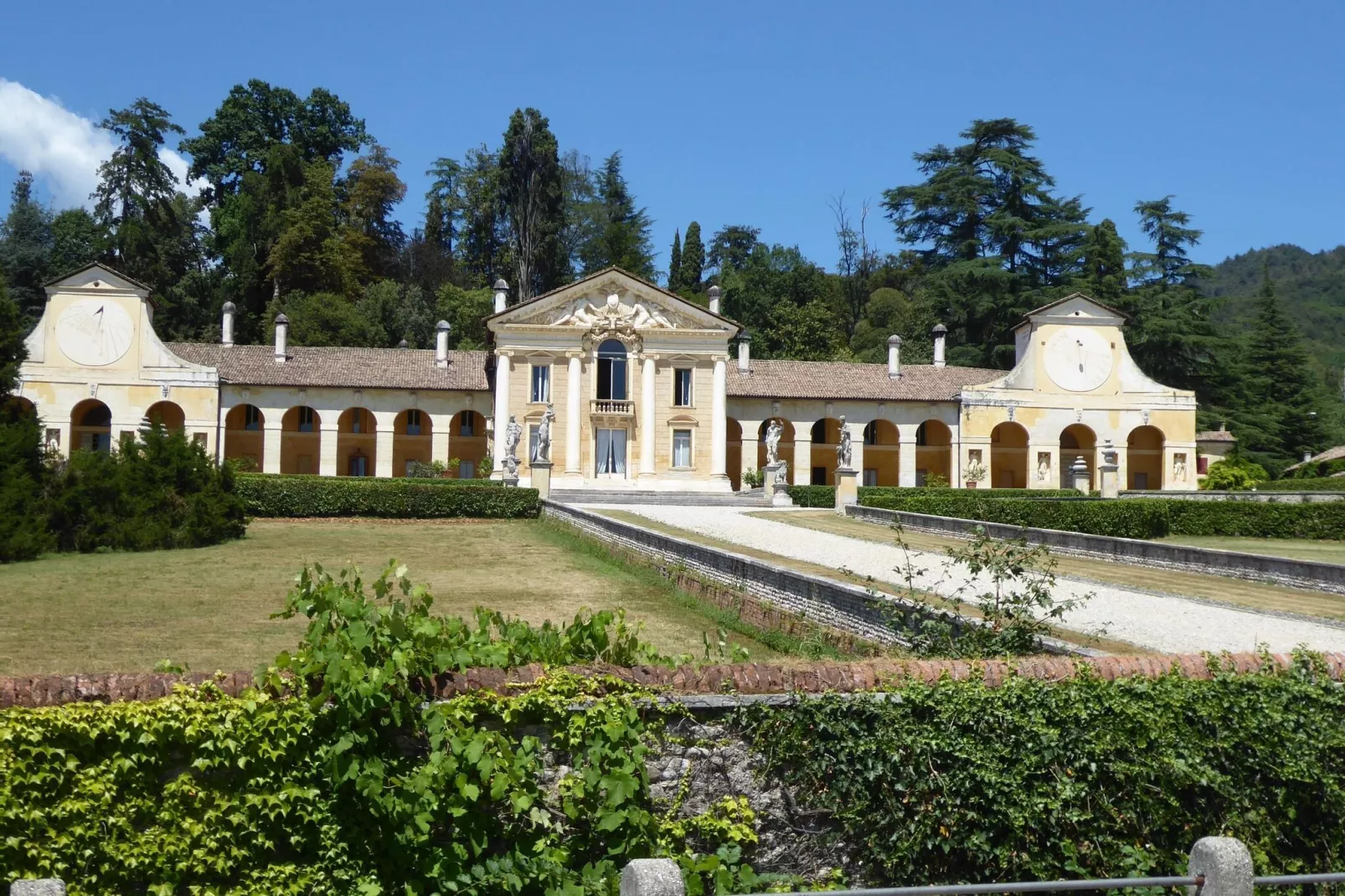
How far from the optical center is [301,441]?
1945 inches

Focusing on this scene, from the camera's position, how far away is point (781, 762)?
6246 mm

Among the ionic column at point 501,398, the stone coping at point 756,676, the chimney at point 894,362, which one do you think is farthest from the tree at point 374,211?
the stone coping at point 756,676

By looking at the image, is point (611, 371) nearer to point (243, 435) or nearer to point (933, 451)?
point (933, 451)

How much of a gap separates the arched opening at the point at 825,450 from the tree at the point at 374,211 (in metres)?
30.5

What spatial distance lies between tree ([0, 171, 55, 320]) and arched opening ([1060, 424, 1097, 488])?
49932 mm

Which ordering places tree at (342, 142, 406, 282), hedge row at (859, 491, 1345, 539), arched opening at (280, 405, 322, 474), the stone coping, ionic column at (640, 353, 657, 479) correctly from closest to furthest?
the stone coping → hedge row at (859, 491, 1345, 539) → ionic column at (640, 353, 657, 479) → arched opening at (280, 405, 322, 474) → tree at (342, 142, 406, 282)

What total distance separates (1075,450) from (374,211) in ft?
143

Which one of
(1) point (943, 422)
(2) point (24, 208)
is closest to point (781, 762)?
(1) point (943, 422)

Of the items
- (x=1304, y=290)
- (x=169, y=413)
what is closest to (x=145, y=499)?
(x=169, y=413)

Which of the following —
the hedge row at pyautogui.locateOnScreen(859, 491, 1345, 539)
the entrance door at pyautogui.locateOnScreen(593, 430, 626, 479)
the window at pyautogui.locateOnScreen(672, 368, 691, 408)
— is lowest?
the hedge row at pyautogui.locateOnScreen(859, 491, 1345, 539)

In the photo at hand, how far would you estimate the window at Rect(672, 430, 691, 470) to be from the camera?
44.9 meters

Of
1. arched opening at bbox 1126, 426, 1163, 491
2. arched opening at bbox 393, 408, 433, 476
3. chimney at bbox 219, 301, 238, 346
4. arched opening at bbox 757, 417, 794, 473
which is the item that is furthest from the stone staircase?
arched opening at bbox 1126, 426, 1163, 491

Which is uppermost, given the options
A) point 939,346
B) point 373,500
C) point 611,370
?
point 939,346

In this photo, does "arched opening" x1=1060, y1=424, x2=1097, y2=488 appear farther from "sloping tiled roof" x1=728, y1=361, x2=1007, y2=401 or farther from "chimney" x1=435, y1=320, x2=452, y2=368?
"chimney" x1=435, y1=320, x2=452, y2=368
